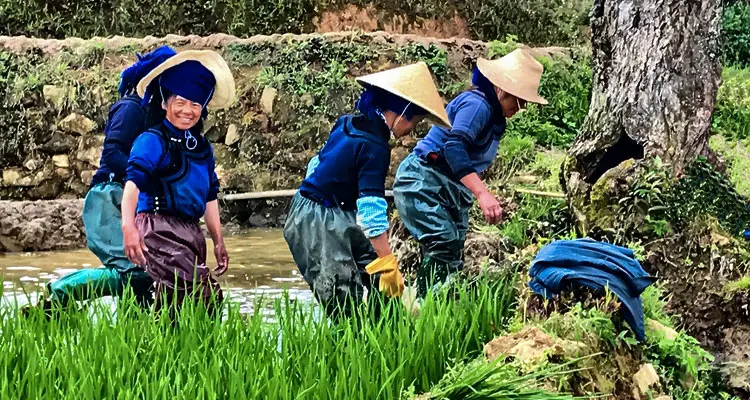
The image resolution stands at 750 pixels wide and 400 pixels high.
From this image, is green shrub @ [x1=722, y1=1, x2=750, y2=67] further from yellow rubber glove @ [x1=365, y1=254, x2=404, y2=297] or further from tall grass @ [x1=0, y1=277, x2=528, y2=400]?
tall grass @ [x1=0, y1=277, x2=528, y2=400]

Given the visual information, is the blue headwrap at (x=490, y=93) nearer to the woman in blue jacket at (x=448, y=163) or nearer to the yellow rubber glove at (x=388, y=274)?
the woman in blue jacket at (x=448, y=163)

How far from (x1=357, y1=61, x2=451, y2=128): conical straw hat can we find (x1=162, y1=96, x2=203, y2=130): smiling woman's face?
0.70m

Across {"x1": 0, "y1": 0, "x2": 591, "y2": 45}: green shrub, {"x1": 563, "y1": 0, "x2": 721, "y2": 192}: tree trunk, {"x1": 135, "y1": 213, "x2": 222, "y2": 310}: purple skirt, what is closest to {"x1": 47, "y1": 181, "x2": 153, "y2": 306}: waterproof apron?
{"x1": 135, "y1": 213, "x2": 222, "y2": 310}: purple skirt

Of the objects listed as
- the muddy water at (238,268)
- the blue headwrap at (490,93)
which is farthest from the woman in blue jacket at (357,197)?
the muddy water at (238,268)

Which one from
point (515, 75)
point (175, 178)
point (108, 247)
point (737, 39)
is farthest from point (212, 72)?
point (737, 39)

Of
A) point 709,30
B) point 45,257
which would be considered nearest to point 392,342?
point 709,30

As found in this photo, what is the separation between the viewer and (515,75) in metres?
4.84

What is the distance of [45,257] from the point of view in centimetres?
828

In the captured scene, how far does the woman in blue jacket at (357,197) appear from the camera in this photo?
399 cm

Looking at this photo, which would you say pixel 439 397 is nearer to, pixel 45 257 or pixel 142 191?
pixel 142 191

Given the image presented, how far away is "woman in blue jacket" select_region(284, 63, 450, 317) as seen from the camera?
157 inches

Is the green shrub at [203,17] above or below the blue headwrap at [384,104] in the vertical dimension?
above

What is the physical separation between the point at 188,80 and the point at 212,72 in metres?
0.12

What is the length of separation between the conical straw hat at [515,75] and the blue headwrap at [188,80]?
1.36 metres
